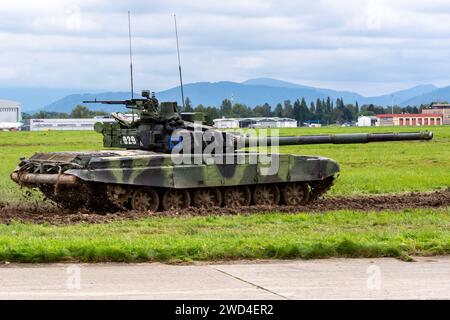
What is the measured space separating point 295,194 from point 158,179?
4580mm

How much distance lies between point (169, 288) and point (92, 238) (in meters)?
4.68

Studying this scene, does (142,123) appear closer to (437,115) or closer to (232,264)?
(232,264)

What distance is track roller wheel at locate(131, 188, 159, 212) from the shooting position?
2223 cm

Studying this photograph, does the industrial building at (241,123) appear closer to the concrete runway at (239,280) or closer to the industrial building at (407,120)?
the concrete runway at (239,280)

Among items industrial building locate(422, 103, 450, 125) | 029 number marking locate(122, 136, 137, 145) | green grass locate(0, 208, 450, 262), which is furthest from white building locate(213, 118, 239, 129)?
industrial building locate(422, 103, 450, 125)

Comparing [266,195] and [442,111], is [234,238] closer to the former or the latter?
[266,195]

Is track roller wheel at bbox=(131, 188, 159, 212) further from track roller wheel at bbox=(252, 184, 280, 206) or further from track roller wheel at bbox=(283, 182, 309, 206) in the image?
track roller wheel at bbox=(283, 182, 309, 206)

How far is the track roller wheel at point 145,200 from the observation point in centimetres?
2223

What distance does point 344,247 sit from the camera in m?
14.5

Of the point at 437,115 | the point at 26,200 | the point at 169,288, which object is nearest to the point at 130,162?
the point at 26,200

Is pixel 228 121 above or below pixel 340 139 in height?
above

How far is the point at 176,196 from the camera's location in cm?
2302

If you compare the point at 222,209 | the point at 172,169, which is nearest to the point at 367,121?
the point at 172,169

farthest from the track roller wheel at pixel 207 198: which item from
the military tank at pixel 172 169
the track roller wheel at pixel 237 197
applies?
the track roller wheel at pixel 237 197
